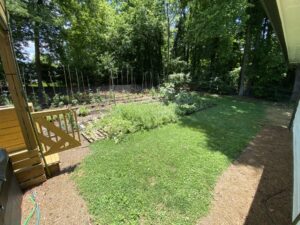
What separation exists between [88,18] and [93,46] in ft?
5.64

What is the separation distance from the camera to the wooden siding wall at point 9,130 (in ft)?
10.0

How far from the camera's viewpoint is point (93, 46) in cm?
1125

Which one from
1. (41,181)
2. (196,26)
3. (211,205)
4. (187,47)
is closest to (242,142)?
(211,205)

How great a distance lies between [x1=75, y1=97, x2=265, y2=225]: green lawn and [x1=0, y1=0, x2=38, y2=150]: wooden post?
104 centimetres

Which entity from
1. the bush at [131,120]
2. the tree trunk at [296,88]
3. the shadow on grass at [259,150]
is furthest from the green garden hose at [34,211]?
the tree trunk at [296,88]

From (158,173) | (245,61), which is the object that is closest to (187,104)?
(158,173)

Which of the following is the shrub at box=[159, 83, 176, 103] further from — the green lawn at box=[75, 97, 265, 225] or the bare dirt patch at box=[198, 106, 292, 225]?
the bare dirt patch at box=[198, 106, 292, 225]

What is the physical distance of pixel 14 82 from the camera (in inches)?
95.7

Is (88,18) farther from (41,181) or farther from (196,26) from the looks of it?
(41,181)

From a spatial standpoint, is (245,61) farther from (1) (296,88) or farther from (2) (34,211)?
(2) (34,211)

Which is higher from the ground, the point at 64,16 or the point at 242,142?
the point at 64,16

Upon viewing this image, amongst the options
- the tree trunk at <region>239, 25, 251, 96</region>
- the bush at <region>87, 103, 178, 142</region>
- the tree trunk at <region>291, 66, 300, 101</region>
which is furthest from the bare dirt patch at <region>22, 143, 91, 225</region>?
the tree trunk at <region>291, 66, 300, 101</region>

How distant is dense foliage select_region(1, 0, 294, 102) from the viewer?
27.7ft

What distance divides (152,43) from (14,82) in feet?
38.3
